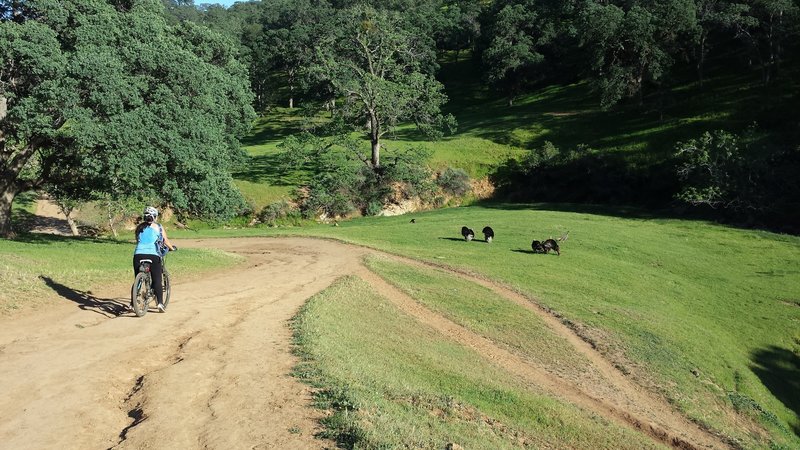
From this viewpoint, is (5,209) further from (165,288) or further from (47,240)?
(165,288)

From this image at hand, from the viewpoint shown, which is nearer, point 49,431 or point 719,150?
point 49,431

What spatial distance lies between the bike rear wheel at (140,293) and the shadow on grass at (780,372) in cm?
2116

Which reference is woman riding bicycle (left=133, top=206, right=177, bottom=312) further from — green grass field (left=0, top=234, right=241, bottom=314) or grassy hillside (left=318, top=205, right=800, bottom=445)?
grassy hillside (left=318, top=205, right=800, bottom=445)

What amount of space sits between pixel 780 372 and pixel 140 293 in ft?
78.8

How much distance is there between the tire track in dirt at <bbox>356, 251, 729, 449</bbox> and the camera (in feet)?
47.9

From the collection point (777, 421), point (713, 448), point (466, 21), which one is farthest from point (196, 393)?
point (466, 21)

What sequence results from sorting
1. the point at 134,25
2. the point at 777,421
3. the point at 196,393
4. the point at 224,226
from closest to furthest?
the point at 196,393, the point at 777,421, the point at 134,25, the point at 224,226

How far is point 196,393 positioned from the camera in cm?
976

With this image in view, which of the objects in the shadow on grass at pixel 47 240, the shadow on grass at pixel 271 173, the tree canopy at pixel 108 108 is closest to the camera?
the tree canopy at pixel 108 108

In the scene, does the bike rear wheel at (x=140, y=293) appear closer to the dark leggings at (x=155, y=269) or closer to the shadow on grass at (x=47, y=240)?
the dark leggings at (x=155, y=269)

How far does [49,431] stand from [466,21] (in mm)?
129994

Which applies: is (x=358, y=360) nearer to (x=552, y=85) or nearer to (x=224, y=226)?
A: (x=224, y=226)

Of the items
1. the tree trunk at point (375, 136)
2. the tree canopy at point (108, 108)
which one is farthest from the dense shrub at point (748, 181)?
the tree canopy at point (108, 108)

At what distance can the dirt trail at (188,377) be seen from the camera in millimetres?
8320
